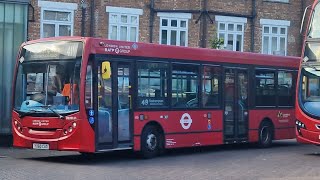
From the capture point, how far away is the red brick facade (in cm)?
2491

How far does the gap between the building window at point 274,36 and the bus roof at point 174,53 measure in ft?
24.9

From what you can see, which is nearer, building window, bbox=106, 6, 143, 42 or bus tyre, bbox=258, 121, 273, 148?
bus tyre, bbox=258, 121, 273, 148

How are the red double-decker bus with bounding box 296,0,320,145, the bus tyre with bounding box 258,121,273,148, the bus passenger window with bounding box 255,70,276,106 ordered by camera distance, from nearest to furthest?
the red double-decker bus with bounding box 296,0,320,145, the bus passenger window with bounding box 255,70,276,106, the bus tyre with bounding box 258,121,273,148

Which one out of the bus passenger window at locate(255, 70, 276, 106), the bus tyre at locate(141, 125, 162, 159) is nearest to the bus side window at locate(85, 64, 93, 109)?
the bus tyre at locate(141, 125, 162, 159)

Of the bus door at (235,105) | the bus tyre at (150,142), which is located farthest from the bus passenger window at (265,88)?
the bus tyre at (150,142)

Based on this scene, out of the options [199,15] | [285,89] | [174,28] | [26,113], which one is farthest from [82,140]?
[199,15]

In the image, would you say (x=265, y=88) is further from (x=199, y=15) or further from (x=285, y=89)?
(x=199, y=15)

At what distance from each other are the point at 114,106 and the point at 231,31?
1399 cm

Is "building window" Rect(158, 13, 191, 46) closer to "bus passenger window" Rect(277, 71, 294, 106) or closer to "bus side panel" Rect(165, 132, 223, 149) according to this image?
"bus passenger window" Rect(277, 71, 294, 106)

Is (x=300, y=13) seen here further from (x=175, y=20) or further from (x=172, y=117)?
(x=172, y=117)

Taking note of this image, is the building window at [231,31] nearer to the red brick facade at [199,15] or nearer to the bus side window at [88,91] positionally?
the red brick facade at [199,15]

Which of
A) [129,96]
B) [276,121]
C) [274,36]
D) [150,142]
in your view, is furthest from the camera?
[274,36]

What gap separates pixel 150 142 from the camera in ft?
53.4

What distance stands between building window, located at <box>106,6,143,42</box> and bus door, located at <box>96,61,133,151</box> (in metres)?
9.75
